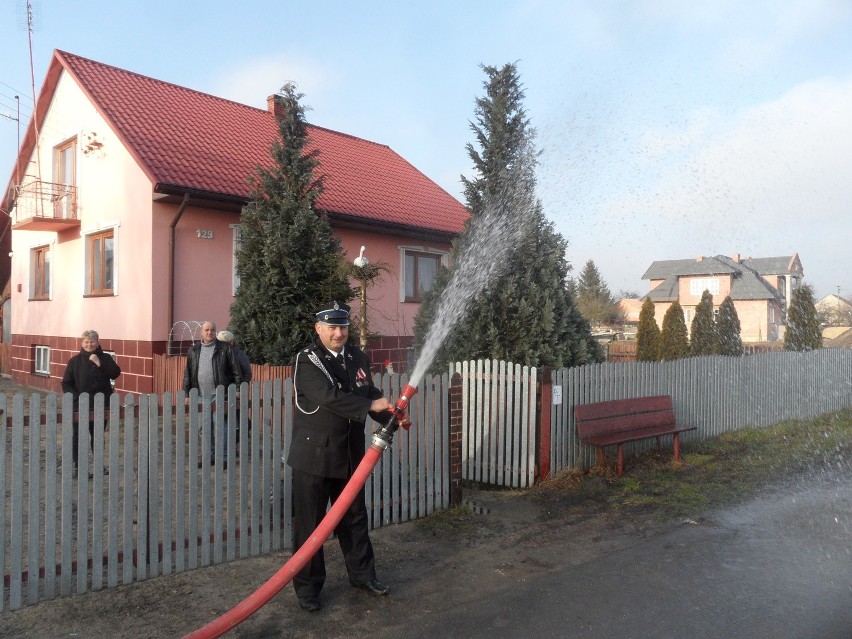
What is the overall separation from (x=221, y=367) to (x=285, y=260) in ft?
7.31

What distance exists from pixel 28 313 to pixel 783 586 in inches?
725

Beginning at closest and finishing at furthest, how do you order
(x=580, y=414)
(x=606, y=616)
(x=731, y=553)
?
1. (x=606, y=616)
2. (x=731, y=553)
3. (x=580, y=414)

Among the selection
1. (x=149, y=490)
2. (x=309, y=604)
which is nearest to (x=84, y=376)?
(x=149, y=490)

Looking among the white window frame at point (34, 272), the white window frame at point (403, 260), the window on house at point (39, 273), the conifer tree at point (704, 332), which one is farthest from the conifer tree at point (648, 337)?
the window on house at point (39, 273)

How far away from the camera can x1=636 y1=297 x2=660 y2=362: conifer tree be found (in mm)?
23333

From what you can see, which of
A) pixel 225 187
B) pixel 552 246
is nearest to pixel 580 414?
pixel 552 246

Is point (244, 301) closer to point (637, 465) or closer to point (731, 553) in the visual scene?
point (637, 465)

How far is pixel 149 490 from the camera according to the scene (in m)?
5.00

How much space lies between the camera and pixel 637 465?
919cm

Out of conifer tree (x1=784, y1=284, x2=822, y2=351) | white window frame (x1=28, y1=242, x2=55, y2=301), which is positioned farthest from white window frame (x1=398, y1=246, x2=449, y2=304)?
conifer tree (x1=784, y1=284, x2=822, y2=351)

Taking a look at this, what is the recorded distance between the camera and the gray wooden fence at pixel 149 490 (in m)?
4.43

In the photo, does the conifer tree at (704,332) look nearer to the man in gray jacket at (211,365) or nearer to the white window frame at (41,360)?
the man in gray jacket at (211,365)

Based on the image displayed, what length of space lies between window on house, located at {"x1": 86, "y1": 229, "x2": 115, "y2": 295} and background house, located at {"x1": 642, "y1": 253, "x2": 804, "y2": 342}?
62.2 ft

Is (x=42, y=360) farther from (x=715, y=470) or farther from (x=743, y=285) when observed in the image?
(x=743, y=285)
